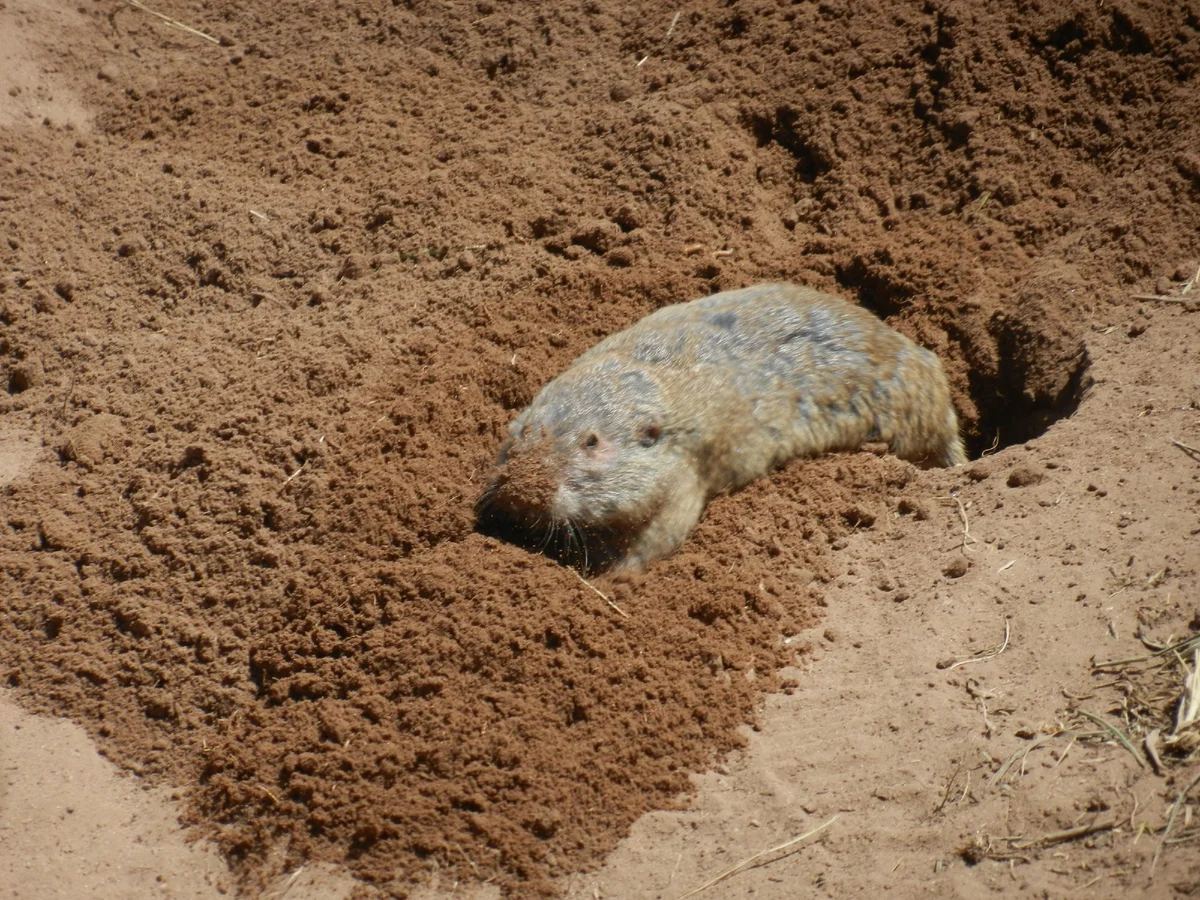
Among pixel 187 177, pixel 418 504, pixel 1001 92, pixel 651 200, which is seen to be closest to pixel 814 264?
pixel 651 200

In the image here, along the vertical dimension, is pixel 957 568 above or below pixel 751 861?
above

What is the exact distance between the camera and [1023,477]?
4.36 meters

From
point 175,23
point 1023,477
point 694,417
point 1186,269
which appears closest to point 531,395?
point 694,417

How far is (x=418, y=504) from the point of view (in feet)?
14.2

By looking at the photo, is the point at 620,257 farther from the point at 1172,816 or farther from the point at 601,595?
the point at 1172,816

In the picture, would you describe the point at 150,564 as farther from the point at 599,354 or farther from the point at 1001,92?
the point at 1001,92

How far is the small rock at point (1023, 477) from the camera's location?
4.34 meters

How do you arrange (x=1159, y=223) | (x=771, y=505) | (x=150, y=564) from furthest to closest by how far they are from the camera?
1. (x=1159, y=223)
2. (x=771, y=505)
3. (x=150, y=564)

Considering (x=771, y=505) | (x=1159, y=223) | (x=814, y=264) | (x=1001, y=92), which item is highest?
(x=1001, y=92)

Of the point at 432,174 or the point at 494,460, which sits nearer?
the point at 494,460

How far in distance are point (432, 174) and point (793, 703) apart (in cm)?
377

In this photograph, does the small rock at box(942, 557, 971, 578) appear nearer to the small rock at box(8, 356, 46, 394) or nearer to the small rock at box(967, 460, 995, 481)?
the small rock at box(967, 460, 995, 481)

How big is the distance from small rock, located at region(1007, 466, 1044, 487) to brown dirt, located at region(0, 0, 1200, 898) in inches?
0.5

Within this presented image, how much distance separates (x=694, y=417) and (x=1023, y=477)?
1.51 meters
